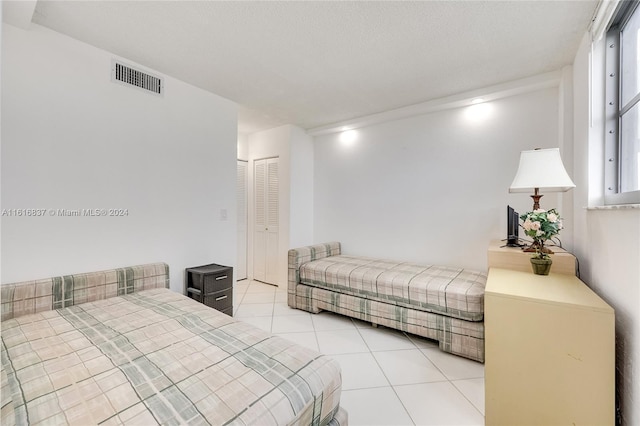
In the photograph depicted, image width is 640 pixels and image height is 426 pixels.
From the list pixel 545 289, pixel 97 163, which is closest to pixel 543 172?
pixel 545 289

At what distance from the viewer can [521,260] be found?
1.98 m

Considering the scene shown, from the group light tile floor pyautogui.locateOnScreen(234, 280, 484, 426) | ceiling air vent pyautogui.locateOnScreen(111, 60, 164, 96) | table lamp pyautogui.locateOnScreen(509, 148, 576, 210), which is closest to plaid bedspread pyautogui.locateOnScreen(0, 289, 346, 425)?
light tile floor pyautogui.locateOnScreen(234, 280, 484, 426)

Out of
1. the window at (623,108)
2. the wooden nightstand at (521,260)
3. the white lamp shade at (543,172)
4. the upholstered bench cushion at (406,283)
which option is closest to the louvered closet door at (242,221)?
the upholstered bench cushion at (406,283)

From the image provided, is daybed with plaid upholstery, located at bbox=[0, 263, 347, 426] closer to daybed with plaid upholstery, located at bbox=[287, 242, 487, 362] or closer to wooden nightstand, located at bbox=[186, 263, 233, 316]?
wooden nightstand, located at bbox=[186, 263, 233, 316]

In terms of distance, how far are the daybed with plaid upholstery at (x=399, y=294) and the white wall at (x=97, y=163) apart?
116cm

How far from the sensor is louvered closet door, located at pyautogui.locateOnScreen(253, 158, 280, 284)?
4312 millimetres

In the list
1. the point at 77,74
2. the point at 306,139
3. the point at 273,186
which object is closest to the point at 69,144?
the point at 77,74

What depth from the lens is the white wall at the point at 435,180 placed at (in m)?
2.84

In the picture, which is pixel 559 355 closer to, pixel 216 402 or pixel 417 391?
pixel 417 391

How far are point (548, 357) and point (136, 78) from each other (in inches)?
138

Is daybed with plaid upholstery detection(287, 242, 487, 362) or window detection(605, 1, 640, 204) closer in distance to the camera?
window detection(605, 1, 640, 204)

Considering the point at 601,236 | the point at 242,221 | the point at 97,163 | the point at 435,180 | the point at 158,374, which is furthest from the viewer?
the point at 242,221

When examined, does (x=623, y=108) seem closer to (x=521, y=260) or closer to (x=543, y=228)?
(x=543, y=228)

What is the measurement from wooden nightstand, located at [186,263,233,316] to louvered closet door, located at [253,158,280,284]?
1495 millimetres
